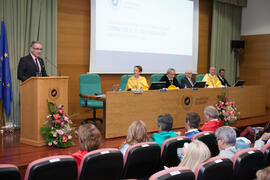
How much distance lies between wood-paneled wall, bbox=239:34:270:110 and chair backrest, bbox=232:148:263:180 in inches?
317

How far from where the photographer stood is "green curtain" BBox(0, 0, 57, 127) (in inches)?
218

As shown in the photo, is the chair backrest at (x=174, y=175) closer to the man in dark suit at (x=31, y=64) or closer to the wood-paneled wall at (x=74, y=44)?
the man in dark suit at (x=31, y=64)

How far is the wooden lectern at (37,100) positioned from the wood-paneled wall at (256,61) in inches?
299

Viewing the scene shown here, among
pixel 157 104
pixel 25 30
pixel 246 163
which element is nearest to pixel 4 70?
pixel 25 30

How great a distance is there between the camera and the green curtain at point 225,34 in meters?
9.46

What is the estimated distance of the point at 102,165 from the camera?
211 cm

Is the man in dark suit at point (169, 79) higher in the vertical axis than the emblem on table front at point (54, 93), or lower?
higher

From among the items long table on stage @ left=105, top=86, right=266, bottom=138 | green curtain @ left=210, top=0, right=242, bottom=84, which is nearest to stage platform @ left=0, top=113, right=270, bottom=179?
long table on stage @ left=105, top=86, right=266, bottom=138

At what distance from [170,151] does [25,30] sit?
4.26 meters

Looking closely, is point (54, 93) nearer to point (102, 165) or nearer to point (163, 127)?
point (163, 127)

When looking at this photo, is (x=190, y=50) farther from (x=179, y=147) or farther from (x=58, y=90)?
(x=179, y=147)

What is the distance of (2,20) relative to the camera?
540 centimetres

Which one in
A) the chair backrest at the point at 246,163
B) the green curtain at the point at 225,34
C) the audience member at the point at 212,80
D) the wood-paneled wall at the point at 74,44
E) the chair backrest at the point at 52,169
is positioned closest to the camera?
the chair backrest at the point at 52,169

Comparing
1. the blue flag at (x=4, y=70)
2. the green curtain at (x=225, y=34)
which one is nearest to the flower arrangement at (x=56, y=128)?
the blue flag at (x=4, y=70)
